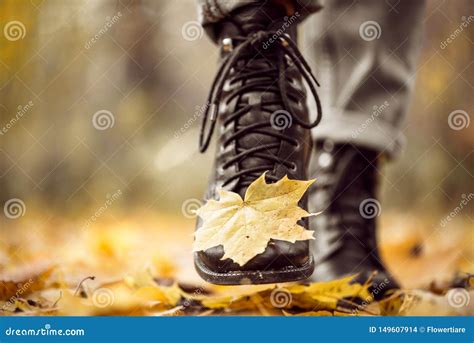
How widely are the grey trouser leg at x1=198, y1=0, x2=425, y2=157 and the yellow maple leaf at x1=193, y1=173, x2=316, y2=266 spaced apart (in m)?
0.15

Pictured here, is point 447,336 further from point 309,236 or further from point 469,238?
point 309,236

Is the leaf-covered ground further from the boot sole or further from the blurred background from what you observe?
the boot sole

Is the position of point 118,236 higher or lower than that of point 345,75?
lower

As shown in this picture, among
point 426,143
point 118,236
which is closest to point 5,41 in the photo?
point 118,236

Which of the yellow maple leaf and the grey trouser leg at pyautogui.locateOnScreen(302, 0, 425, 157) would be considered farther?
the grey trouser leg at pyautogui.locateOnScreen(302, 0, 425, 157)

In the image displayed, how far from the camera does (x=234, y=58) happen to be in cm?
100

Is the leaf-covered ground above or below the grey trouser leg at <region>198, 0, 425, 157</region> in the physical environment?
below

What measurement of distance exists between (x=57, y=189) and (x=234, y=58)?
402mm

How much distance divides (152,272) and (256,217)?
0.75ft

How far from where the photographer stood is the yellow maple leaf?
3.26 feet

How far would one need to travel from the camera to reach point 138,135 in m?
1.13

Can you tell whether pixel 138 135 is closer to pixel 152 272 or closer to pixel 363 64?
pixel 152 272

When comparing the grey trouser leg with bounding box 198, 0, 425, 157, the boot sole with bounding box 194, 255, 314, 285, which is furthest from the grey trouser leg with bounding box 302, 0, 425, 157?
the boot sole with bounding box 194, 255, 314, 285

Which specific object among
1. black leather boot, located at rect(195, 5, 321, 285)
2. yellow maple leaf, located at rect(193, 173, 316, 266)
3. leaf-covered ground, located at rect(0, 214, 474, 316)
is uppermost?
black leather boot, located at rect(195, 5, 321, 285)
